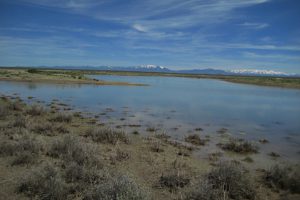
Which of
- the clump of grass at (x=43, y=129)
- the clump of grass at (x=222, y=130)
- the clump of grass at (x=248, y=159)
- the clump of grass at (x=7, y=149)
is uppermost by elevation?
the clump of grass at (x=7, y=149)

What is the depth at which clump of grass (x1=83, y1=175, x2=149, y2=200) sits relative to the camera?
556 cm

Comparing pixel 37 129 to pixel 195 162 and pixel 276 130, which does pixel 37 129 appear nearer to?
pixel 195 162

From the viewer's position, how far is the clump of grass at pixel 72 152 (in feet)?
26.3

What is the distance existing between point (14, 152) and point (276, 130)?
14698 mm

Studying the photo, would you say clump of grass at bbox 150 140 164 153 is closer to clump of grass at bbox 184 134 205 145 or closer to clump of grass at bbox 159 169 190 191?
clump of grass at bbox 184 134 205 145

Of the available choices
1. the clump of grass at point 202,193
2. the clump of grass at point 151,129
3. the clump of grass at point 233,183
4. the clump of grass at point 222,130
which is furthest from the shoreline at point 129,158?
the clump of grass at point 222,130

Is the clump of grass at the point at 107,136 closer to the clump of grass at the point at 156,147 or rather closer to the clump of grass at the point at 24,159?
the clump of grass at the point at 156,147

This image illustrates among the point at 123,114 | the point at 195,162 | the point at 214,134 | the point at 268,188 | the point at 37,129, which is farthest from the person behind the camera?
the point at 123,114

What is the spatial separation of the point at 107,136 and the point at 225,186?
5939mm

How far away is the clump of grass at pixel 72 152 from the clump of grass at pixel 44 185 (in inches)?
51.0

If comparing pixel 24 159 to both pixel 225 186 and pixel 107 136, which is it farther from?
pixel 225 186

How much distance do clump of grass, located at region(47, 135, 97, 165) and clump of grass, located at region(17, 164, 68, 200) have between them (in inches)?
51.0

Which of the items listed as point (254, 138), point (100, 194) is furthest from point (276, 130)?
point (100, 194)

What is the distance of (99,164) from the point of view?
26.3 ft
